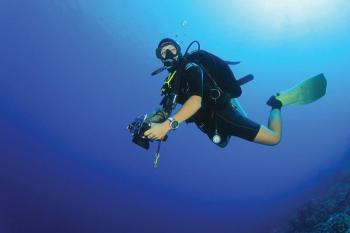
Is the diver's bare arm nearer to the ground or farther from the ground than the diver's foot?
nearer to the ground

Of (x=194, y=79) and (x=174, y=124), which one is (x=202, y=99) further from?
(x=174, y=124)

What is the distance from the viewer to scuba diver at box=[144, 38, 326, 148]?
378 cm

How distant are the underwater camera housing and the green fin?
2.87m

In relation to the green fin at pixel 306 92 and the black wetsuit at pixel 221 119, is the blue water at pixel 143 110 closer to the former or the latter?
the green fin at pixel 306 92

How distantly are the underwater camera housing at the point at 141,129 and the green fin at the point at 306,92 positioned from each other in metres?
2.87

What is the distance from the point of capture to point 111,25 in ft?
212

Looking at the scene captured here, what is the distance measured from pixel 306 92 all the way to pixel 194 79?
2706mm

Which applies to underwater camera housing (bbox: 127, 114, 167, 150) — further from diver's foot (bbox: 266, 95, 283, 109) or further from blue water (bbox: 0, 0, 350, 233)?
blue water (bbox: 0, 0, 350, 233)

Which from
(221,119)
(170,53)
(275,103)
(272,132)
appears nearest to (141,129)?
(170,53)

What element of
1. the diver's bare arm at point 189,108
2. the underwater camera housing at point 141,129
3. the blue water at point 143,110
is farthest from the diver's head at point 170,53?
the blue water at point 143,110

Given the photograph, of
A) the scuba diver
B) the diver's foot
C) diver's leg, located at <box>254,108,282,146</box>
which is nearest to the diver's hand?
the scuba diver

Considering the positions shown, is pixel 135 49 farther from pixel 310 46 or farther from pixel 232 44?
pixel 310 46

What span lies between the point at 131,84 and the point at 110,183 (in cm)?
2616

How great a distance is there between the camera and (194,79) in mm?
3898
